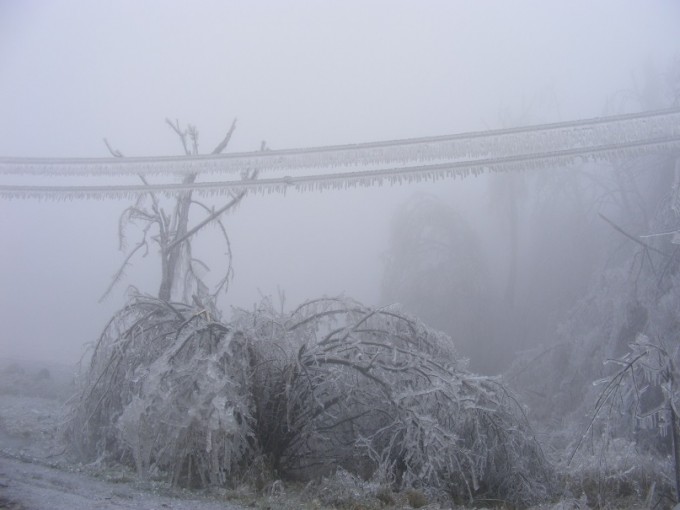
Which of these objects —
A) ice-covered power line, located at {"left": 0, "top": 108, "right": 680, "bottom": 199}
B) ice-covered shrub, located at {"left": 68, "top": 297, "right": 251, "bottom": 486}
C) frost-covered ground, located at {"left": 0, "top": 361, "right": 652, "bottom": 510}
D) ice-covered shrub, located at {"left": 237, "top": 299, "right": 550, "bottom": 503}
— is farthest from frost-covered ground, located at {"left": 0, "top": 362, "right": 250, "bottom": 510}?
ice-covered power line, located at {"left": 0, "top": 108, "right": 680, "bottom": 199}

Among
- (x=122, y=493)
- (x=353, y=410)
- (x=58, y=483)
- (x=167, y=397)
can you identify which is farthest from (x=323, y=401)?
(x=58, y=483)

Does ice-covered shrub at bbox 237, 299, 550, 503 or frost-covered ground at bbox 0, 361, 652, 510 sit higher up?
ice-covered shrub at bbox 237, 299, 550, 503

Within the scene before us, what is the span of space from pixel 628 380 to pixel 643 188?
1055 cm

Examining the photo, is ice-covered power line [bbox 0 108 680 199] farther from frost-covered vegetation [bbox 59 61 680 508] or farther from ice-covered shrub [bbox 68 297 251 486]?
ice-covered shrub [bbox 68 297 251 486]

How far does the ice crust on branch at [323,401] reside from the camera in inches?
251

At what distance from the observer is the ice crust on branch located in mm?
6375

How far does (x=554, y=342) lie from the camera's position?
1541cm

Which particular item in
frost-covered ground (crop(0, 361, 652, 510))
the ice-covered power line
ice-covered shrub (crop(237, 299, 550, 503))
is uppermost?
the ice-covered power line

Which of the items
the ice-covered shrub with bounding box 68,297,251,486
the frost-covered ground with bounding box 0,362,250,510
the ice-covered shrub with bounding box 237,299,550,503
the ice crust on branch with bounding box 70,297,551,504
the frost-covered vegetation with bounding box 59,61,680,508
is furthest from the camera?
the ice-covered shrub with bounding box 237,299,550,503

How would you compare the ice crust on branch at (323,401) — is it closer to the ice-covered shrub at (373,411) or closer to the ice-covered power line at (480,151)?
the ice-covered shrub at (373,411)

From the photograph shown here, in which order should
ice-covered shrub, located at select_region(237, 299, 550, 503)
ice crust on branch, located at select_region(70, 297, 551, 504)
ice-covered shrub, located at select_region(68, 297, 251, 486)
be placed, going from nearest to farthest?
1. ice-covered shrub, located at select_region(68, 297, 251, 486)
2. ice crust on branch, located at select_region(70, 297, 551, 504)
3. ice-covered shrub, located at select_region(237, 299, 550, 503)

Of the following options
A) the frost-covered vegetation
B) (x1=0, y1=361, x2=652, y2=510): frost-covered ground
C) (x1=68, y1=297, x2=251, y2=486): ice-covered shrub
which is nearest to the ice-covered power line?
the frost-covered vegetation

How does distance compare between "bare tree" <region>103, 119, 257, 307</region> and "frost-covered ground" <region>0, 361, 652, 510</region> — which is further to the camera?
"bare tree" <region>103, 119, 257, 307</region>

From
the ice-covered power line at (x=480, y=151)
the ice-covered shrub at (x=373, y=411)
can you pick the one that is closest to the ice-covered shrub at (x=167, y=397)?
the ice-covered shrub at (x=373, y=411)
